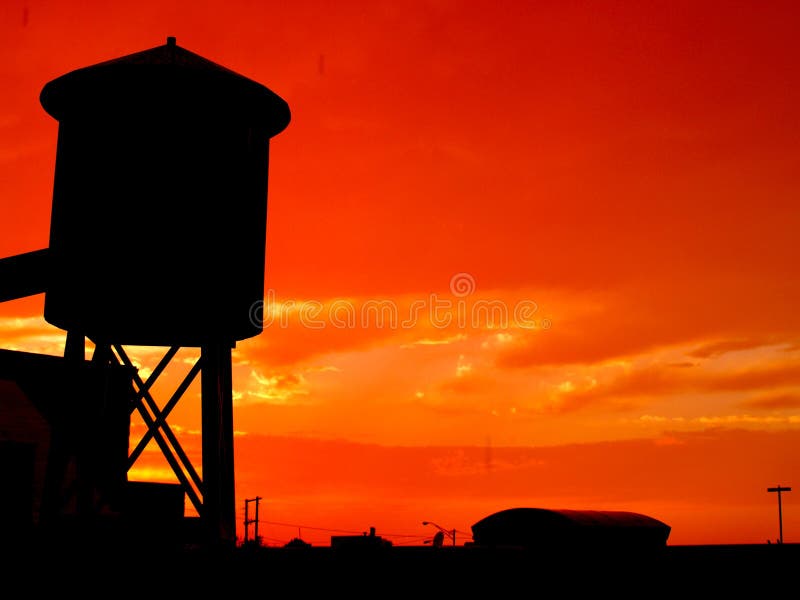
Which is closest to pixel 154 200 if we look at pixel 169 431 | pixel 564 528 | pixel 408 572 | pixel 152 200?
pixel 152 200

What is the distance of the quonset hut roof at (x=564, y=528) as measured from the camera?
22641mm

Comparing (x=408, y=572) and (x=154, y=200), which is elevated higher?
(x=154, y=200)

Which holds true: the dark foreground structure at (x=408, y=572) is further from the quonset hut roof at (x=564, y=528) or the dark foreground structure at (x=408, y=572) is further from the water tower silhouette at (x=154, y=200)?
the quonset hut roof at (x=564, y=528)

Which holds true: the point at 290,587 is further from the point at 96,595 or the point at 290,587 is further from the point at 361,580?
the point at 96,595

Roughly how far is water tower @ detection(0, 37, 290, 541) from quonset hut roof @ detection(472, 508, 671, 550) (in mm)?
10098

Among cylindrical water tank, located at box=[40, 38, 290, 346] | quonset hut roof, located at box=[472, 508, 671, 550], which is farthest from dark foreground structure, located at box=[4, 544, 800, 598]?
quonset hut roof, located at box=[472, 508, 671, 550]

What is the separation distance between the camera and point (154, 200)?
14242 mm

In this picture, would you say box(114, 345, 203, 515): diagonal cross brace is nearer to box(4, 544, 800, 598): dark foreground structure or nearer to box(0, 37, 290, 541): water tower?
box(0, 37, 290, 541): water tower

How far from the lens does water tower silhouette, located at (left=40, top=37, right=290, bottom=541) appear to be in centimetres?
1419

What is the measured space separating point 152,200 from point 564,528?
42.8 ft

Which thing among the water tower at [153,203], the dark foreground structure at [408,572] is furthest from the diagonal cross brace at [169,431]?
the dark foreground structure at [408,572]

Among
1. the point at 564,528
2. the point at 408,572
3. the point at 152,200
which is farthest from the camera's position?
the point at 564,528

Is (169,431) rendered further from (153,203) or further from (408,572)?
(408,572)

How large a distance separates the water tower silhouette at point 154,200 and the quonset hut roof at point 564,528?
10.0m
